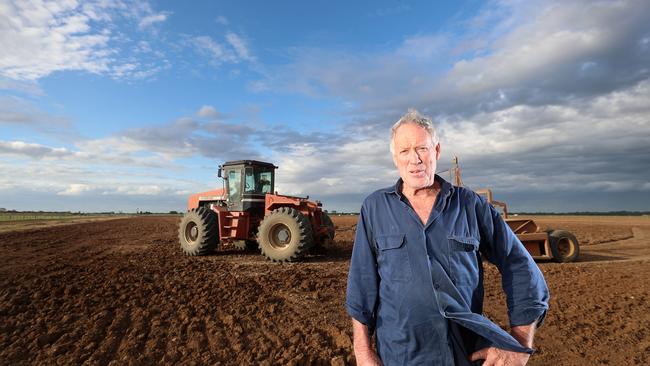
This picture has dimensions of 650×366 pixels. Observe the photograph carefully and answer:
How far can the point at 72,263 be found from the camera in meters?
10.3

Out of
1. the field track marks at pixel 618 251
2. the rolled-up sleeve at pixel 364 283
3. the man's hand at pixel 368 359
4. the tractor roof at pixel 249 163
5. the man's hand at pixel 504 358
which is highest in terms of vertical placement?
the tractor roof at pixel 249 163

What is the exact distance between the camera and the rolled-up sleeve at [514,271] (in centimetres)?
170

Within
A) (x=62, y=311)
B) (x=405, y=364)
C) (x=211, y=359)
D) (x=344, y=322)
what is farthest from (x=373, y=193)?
(x=62, y=311)

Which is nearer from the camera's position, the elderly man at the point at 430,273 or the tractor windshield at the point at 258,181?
the elderly man at the point at 430,273

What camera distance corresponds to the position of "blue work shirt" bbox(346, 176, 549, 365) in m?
1.64

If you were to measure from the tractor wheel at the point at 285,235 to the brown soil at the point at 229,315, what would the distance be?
61 cm

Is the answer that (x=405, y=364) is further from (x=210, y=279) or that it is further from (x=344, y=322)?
(x=210, y=279)

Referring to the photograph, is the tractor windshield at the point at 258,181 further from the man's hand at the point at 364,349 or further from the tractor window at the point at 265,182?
the man's hand at the point at 364,349

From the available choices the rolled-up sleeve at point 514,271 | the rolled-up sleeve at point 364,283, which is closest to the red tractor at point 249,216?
the rolled-up sleeve at point 364,283

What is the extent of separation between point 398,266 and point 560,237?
11181 mm

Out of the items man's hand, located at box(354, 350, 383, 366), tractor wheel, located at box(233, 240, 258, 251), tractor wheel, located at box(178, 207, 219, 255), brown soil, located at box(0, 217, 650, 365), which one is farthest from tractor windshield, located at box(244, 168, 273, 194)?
man's hand, located at box(354, 350, 383, 366)

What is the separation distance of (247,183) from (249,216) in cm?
→ 98

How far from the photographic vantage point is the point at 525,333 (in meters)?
1.68

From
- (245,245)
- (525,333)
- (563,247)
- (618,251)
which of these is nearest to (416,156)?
(525,333)
